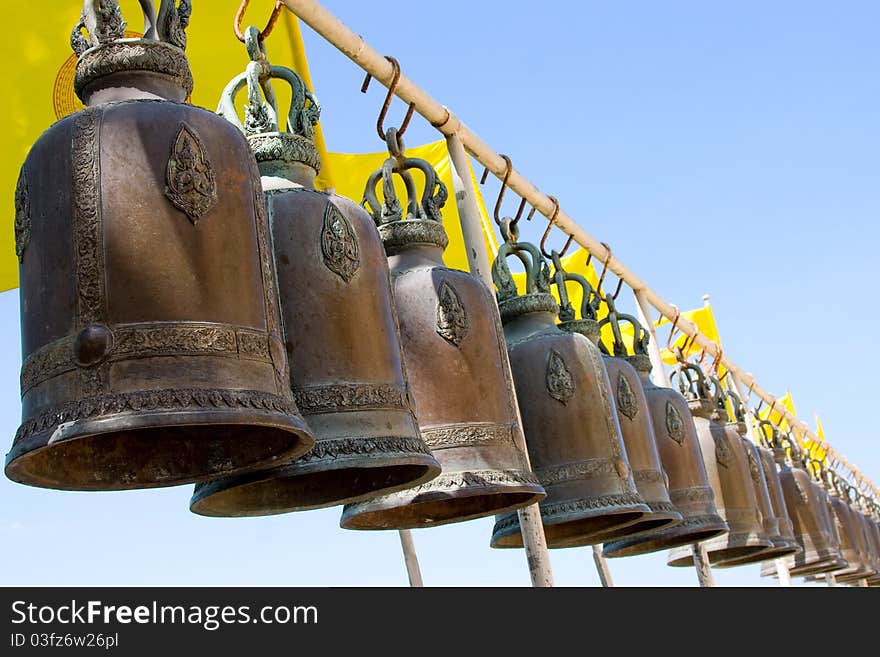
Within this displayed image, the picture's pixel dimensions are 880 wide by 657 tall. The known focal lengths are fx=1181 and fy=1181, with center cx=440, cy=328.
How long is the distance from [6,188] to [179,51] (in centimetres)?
224

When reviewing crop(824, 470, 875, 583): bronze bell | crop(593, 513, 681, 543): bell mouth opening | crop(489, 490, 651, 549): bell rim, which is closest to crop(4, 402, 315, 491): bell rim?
crop(489, 490, 651, 549): bell rim

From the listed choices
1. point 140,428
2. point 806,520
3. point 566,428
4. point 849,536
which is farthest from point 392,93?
point 849,536

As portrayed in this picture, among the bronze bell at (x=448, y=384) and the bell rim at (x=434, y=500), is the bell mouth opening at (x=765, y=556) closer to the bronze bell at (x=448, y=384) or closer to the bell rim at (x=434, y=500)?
the bell rim at (x=434, y=500)

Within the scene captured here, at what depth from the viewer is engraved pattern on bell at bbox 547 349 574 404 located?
4129 millimetres

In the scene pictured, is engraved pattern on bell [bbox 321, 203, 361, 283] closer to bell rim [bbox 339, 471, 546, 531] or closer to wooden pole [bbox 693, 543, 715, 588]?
bell rim [bbox 339, 471, 546, 531]

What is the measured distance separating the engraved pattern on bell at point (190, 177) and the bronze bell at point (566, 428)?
1.91 m

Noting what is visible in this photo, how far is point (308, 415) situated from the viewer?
2744mm

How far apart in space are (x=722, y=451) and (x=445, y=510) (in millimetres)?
2805

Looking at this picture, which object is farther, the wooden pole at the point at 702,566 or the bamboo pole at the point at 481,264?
the wooden pole at the point at 702,566

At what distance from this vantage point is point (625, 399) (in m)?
4.59

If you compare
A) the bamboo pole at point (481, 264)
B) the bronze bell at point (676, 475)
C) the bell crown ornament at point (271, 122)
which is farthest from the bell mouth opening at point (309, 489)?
the bronze bell at point (676, 475)

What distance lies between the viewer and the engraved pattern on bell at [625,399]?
4.57m
